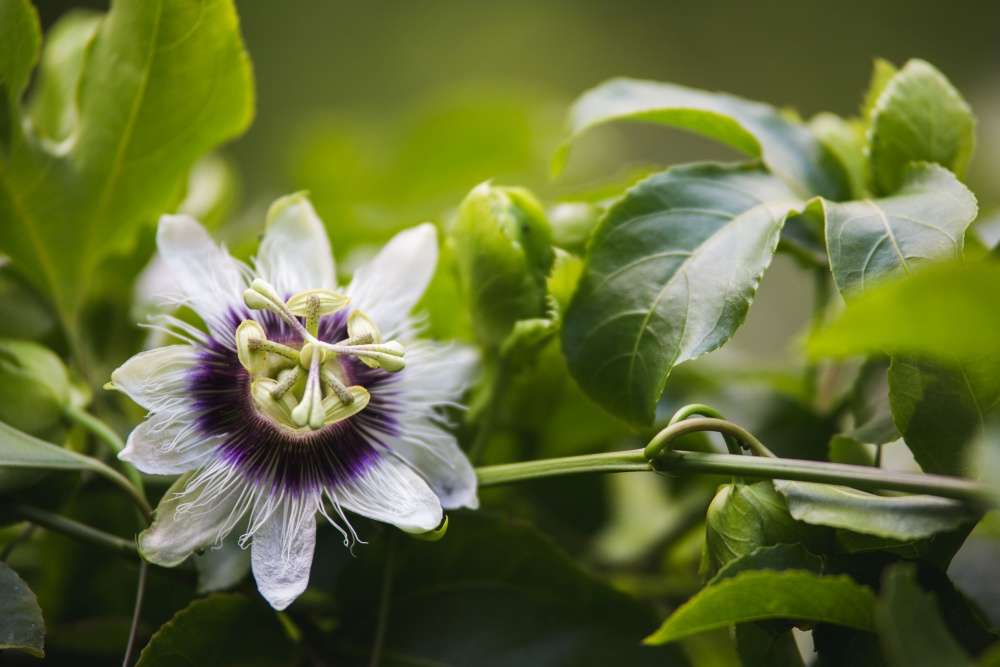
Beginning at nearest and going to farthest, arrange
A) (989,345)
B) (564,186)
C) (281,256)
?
1. (989,345)
2. (281,256)
3. (564,186)

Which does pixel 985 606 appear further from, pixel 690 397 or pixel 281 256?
pixel 281 256

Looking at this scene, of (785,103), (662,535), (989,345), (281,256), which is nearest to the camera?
(989,345)

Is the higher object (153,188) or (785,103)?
(153,188)

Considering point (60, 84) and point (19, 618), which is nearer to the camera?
point (19, 618)

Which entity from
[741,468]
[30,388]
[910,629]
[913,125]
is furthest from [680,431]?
[30,388]

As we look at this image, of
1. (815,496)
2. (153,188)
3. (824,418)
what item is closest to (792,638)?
(815,496)

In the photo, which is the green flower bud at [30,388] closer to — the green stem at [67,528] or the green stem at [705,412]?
the green stem at [67,528]

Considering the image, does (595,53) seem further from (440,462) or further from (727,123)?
(440,462)
